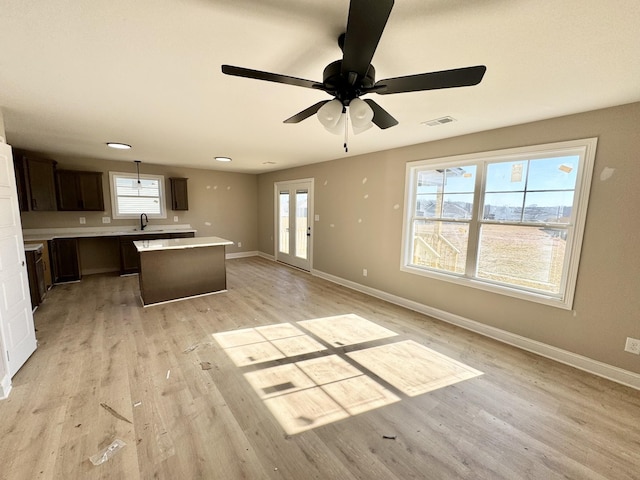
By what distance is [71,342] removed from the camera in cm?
283

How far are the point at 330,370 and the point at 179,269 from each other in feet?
9.45

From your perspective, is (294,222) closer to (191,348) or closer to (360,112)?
(191,348)

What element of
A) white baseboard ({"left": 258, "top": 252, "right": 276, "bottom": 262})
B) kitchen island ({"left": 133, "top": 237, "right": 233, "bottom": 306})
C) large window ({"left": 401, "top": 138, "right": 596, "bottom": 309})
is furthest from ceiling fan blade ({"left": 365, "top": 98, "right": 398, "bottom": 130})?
white baseboard ({"left": 258, "top": 252, "right": 276, "bottom": 262})

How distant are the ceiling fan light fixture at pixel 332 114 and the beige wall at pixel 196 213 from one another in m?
5.83

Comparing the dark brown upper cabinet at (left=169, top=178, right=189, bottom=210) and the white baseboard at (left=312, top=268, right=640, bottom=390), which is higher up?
the dark brown upper cabinet at (left=169, top=178, right=189, bottom=210)

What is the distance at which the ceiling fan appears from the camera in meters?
1.01

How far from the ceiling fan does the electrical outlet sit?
2.66 meters

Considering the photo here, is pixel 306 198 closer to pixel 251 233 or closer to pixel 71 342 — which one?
pixel 251 233

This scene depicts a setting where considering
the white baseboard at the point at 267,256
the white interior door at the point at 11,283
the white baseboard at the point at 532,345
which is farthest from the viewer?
the white baseboard at the point at 267,256

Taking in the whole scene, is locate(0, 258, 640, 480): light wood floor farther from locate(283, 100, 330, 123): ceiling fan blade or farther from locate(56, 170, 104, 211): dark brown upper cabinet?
locate(56, 170, 104, 211): dark brown upper cabinet

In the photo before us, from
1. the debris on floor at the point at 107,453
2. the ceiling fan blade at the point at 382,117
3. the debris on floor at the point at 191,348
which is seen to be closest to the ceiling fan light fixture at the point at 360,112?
the ceiling fan blade at the point at 382,117

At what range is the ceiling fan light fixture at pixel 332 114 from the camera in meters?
1.58

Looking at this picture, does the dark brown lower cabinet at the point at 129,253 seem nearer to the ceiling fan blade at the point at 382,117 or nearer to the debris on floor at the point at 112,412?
the debris on floor at the point at 112,412

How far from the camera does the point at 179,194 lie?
622 centimetres
